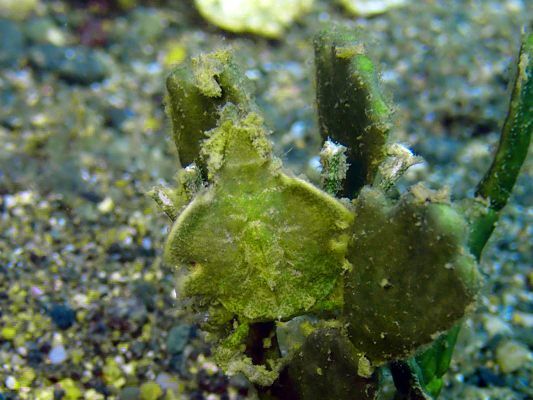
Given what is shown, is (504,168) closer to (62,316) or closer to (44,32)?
(62,316)

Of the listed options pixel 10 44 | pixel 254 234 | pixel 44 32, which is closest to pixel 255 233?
pixel 254 234

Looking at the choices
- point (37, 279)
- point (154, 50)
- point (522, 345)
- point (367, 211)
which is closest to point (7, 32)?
point (154, 50)

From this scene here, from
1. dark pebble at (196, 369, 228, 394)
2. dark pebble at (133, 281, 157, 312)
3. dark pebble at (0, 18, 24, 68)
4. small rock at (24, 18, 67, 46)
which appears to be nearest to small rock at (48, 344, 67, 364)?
dark pebble at (133, 281, 157, 312)

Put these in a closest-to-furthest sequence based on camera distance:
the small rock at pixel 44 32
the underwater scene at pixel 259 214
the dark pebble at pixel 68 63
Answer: the underwater scene at pixel 259 214
the dark pebble at pixel 68 63
the small rock at pixel 44 32

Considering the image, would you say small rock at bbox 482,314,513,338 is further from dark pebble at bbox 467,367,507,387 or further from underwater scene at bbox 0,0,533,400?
dark pebble at bbox 467,367,507,387

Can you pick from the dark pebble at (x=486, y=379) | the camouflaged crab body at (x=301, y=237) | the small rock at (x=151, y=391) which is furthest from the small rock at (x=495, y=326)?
the small rock at (x=151, y=391)

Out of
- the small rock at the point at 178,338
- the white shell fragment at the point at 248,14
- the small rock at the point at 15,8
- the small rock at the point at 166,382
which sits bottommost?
the small rock at the point at 15,8

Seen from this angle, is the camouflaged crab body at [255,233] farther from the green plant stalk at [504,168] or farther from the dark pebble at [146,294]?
the dark pebble at [146,294]
